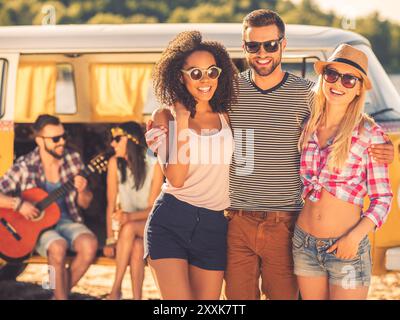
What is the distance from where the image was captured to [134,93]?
6574 millimetres

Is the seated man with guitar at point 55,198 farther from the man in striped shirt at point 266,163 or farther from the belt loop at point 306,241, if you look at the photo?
the belt loop at point 306,241

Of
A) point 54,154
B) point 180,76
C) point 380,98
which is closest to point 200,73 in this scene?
point 180,76

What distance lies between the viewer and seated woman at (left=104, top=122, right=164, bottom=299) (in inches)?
224

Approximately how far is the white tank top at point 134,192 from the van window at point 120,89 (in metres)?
0.68

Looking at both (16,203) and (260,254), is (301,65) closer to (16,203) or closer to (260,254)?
(260,254)

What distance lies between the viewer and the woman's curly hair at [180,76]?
12.5ft

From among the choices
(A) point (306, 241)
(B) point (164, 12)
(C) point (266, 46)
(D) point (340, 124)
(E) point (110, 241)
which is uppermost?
(B) point (164, 12)

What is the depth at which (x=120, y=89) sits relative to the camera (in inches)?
259

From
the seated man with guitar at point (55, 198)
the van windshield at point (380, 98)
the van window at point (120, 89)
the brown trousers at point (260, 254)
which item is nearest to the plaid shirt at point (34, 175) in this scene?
the seated man with guitar at point (55, 198)

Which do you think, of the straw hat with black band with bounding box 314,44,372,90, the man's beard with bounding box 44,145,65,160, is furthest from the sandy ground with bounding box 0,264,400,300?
the straw hat with black band with bounding box 314,44,372,90

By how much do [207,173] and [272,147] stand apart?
34 centimetres

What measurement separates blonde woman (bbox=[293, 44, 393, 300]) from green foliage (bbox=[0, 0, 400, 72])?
45.0 meters

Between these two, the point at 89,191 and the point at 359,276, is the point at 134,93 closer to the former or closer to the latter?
the point at 89,191
